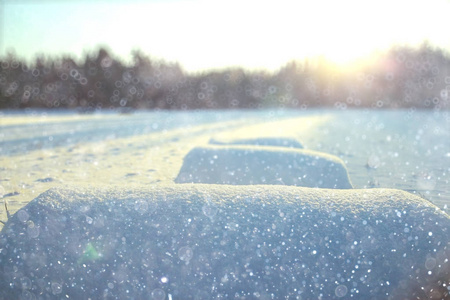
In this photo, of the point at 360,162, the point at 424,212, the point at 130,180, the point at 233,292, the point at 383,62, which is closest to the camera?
the point at 233,292

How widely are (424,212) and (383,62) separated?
25494mm

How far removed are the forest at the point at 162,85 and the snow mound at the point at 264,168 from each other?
22509 mm

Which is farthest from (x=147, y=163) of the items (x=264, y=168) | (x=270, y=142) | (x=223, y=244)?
(x=223, y=244)

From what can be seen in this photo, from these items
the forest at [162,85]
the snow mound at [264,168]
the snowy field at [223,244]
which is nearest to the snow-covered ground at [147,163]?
the snow mound at [264,168]

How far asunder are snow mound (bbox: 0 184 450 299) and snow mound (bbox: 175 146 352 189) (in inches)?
69.2

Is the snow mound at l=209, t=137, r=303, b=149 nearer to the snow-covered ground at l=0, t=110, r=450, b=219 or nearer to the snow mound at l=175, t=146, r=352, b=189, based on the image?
the snow-covered ground at l=0, t=110, r=450, b=219

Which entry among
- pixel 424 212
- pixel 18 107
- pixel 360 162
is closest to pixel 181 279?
pixel 424 212

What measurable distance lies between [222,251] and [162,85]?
28.6m

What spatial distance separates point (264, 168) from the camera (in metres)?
4.30

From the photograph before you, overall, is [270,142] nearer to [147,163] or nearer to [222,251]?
[147,163]

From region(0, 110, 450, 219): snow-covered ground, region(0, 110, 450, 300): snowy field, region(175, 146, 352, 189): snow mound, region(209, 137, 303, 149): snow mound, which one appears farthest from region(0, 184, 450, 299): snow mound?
region(209, 137, 303, 149): snow mound

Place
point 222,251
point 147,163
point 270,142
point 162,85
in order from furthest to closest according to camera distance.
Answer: point 162,85 < point 270,142 < point 147,163 < point 222,251

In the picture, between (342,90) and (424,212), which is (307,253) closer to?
(424,212)

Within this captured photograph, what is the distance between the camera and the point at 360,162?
5.93m
